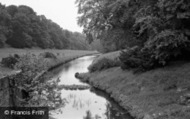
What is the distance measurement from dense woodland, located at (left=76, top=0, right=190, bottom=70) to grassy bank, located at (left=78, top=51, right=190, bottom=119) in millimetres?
905

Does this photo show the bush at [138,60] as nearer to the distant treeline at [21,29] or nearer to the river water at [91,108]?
Result: the river water at [91,108]

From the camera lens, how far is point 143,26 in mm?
10656

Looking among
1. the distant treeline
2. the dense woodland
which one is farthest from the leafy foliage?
the distant treeline

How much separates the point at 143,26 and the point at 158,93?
3.46 metres

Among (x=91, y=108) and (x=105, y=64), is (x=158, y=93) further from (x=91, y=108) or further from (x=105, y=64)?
(x=105, y=64)

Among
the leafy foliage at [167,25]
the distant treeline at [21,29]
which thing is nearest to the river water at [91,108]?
the leafy foliage at [167,25]

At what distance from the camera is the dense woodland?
9.24 metres

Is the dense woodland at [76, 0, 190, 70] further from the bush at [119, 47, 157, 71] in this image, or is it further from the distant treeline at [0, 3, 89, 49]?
the distant treeline at [0, 3, 89, 49]

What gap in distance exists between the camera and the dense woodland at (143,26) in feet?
30.3

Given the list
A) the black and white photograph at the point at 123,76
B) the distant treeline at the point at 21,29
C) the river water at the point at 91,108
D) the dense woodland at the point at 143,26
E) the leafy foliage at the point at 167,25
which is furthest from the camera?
the distant treeline at the point at 21,29

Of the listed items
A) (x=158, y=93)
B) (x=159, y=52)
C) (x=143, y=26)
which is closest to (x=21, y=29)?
(x=143, y=26)

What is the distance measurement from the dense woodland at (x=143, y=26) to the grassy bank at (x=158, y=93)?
0.90 meters

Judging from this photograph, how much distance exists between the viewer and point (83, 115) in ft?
34.9

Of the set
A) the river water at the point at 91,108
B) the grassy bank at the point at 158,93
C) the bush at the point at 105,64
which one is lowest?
the river water at the point at 91,108
